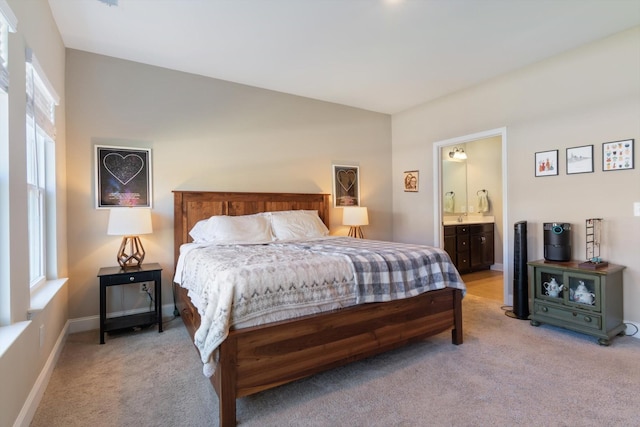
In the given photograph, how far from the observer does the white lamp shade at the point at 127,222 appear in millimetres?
2910

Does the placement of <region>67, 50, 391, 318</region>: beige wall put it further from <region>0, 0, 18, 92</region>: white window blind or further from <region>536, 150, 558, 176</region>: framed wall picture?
<region>536, 150, 558, 176</region>: framed wall picture

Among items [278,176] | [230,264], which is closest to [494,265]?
[278,176]

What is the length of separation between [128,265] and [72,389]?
131cm

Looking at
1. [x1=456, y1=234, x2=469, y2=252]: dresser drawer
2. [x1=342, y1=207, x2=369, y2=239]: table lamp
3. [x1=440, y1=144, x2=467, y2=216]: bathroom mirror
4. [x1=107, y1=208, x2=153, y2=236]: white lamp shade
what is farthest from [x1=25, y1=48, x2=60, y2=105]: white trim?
[x1=440, y1=144, x2=467, y2=216]: bathroom mirror

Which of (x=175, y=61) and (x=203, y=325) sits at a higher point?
(x=175, y=61)

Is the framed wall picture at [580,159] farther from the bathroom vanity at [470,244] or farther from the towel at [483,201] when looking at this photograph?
the towel at [483,201]

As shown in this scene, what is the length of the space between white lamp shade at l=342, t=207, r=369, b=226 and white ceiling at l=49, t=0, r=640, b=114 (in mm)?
1704

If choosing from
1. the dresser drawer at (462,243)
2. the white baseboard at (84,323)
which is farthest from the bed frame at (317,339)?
the dresser drawer at (462,243)

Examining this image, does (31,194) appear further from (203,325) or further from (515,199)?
(515,199)

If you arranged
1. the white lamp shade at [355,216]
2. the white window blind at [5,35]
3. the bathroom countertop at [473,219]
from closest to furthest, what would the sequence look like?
the white window blind at [5,35]
the white lamp shade at [355,216]
the bathroom countertop at [473,219]

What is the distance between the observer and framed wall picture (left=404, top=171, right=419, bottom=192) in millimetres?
4910

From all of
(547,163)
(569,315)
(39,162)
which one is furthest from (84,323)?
(547,163)

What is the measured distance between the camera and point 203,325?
176 centimetres

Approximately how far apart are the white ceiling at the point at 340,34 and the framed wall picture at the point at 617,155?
3.35ft
